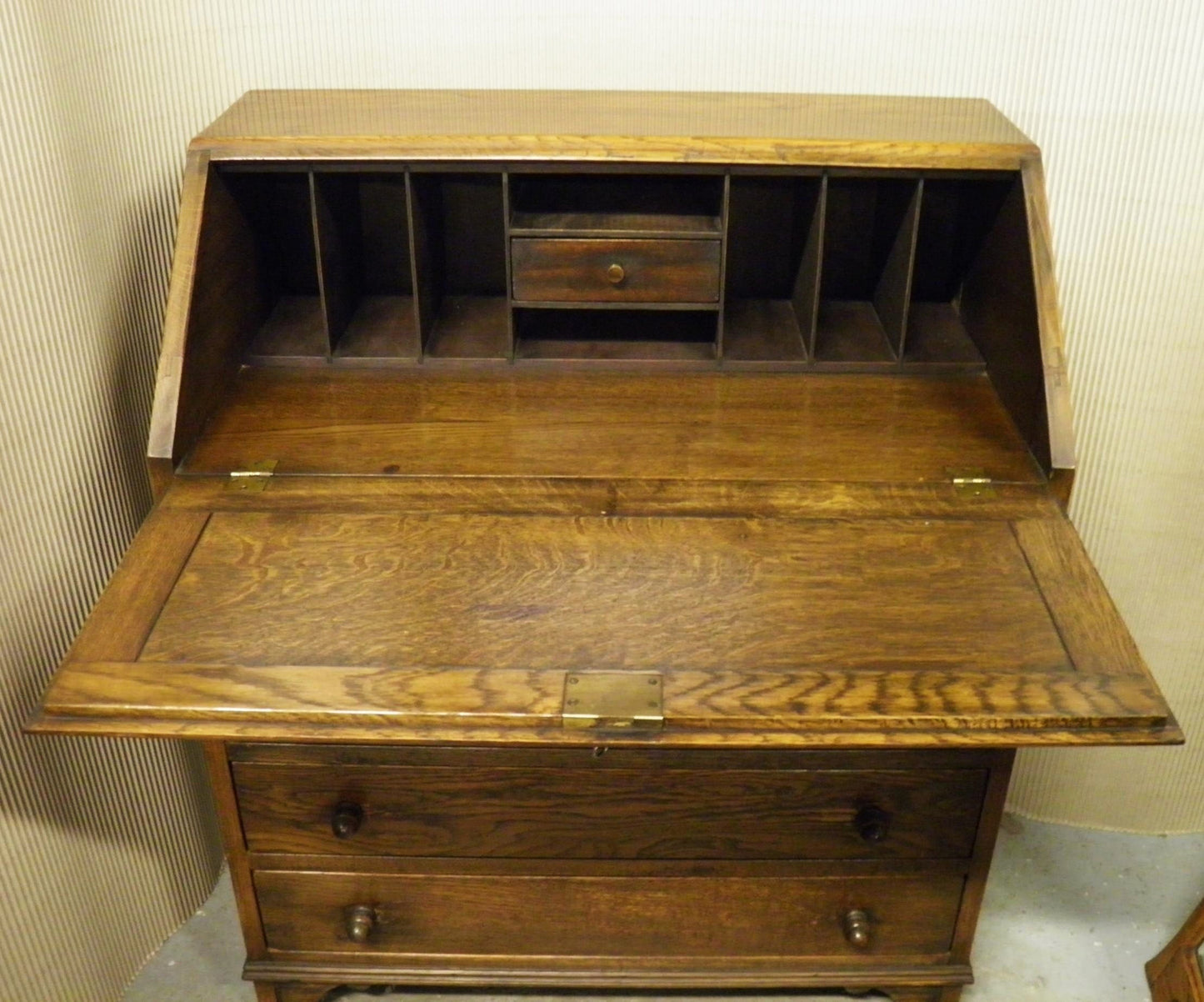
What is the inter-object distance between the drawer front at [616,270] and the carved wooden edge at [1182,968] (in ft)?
3.87

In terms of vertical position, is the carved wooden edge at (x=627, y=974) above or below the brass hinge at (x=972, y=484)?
below

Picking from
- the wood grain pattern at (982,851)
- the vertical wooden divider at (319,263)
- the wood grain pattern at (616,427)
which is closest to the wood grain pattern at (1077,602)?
the wood grain pattern at (616,427)

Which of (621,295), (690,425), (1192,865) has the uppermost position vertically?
(621,295)

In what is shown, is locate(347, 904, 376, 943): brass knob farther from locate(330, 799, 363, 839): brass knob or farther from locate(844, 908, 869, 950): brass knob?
locate(844, 908, 869, 950): brass knob

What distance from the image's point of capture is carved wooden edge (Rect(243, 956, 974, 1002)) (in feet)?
5.83

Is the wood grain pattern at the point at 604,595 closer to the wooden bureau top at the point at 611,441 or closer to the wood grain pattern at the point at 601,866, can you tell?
the wooden bureau top at the point at 611,441

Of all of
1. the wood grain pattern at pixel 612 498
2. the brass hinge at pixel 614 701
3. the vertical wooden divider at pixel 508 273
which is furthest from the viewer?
the vertical wooden divider at pixel 508 273

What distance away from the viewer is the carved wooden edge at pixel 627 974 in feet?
5.83

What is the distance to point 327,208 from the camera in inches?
66.7

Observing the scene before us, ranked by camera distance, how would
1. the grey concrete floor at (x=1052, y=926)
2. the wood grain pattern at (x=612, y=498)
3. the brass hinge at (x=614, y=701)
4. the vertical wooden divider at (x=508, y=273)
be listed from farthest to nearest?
the grey concrete floor at (x=1052, y=926), the vertical wooden divider at (x=508, y=273), the wood grain pattern at (x=612, y=498), the brass hinge at (x=614, y=701)

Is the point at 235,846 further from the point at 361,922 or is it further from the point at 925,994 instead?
the point at 925,994

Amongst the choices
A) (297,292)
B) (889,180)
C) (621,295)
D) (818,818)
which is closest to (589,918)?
(818,818)

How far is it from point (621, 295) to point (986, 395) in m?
0.50

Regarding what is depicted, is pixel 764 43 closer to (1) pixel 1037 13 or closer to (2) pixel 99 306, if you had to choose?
(1) pixel 1037 13
